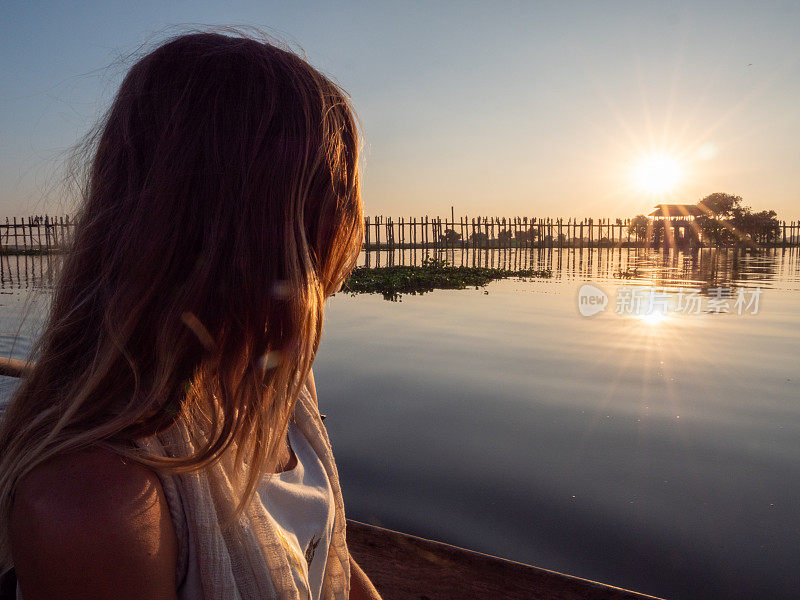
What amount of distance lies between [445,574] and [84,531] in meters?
2.16

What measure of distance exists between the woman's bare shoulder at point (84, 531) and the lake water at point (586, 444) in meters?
0.61

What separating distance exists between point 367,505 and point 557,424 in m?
2.24

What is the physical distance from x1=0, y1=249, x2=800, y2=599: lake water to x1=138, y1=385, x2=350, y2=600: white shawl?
1.90ft

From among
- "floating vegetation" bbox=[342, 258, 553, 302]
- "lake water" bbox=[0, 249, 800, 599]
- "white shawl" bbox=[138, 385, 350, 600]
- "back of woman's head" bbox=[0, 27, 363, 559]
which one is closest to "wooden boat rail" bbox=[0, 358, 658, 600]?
"lake water" bbox=[0, 249, 800, 599]

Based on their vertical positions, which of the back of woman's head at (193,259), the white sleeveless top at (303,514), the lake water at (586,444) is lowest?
the lake water at (586,444)

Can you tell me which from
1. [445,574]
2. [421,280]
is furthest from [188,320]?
[421,280]

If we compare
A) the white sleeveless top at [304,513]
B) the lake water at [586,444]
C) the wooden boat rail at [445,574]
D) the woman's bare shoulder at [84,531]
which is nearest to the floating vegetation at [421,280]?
the lake water at [586,444]

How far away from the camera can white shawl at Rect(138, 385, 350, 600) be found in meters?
0.85

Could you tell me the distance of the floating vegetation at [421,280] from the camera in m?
16.2

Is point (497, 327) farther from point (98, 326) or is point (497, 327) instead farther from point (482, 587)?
point (98, 326)

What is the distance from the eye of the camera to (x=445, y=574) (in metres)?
2.47

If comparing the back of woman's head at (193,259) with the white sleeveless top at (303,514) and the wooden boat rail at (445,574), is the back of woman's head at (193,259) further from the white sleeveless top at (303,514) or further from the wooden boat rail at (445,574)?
the wooden boat rail at (445,574)

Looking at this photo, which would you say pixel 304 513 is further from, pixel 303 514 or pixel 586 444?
pixel 586 444

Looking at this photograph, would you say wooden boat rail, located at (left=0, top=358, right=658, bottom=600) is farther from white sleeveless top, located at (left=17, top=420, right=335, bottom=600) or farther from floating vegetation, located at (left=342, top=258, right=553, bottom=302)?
floating vegetation, located at (left=342, top=258, right=553, bottom=302)
